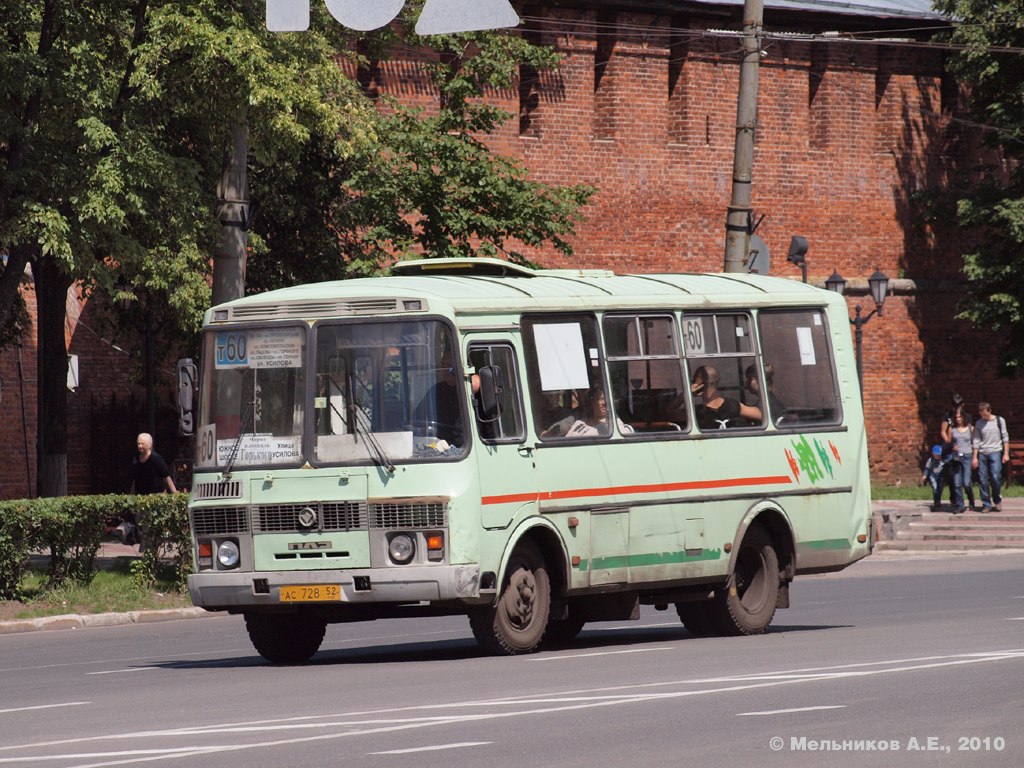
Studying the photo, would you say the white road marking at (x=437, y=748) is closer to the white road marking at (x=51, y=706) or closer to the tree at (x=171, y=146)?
the white road marking at (x=51, y=706)

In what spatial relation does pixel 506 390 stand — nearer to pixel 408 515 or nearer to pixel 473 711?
pixel 408 515

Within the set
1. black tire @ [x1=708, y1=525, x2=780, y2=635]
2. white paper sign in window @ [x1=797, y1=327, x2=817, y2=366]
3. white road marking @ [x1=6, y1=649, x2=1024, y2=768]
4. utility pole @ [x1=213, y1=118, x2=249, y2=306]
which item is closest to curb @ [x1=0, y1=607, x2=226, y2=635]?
utility pole @ [x1=213, y1=118, x2=249, y2=306]

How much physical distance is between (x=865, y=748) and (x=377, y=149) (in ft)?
61.3

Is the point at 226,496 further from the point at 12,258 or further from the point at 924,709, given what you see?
the point at 12,258

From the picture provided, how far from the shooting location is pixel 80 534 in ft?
Result: 66.9

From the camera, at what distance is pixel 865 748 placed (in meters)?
9.07

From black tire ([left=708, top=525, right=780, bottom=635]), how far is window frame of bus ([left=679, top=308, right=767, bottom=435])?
0.93m

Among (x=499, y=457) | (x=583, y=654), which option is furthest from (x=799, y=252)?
(x=499, y=457)

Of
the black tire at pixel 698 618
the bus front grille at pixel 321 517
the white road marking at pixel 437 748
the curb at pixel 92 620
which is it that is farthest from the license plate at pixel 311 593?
the curb at pixel 92 620

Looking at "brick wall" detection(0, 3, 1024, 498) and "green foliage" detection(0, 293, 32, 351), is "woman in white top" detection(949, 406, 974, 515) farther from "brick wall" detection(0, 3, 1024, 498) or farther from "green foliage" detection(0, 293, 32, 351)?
"green foliage" detection(0, 293, 32, 351)

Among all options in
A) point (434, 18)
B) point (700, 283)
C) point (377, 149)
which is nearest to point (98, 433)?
point (377, 149)

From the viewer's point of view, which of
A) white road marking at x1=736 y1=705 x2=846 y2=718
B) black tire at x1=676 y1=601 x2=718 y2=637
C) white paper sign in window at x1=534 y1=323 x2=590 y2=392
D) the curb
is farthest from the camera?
the curb

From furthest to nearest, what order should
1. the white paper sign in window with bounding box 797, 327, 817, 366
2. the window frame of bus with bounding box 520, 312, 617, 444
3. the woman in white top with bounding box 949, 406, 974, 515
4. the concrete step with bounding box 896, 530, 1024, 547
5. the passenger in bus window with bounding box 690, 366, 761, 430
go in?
1. the woman in white top with bounding box 949, 406, 974, 515
2. the concrete step with bounding box 896, 530, 1024, 547
3. the white paper sign in window with bounding box 797, 327, 817, 366
4. the passenger in bus window with bounding box 690, 366, 761, 430
5. the window frame of bus with bounding box 520, 312, 617, 444

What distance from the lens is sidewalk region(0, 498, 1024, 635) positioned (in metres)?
19.6
